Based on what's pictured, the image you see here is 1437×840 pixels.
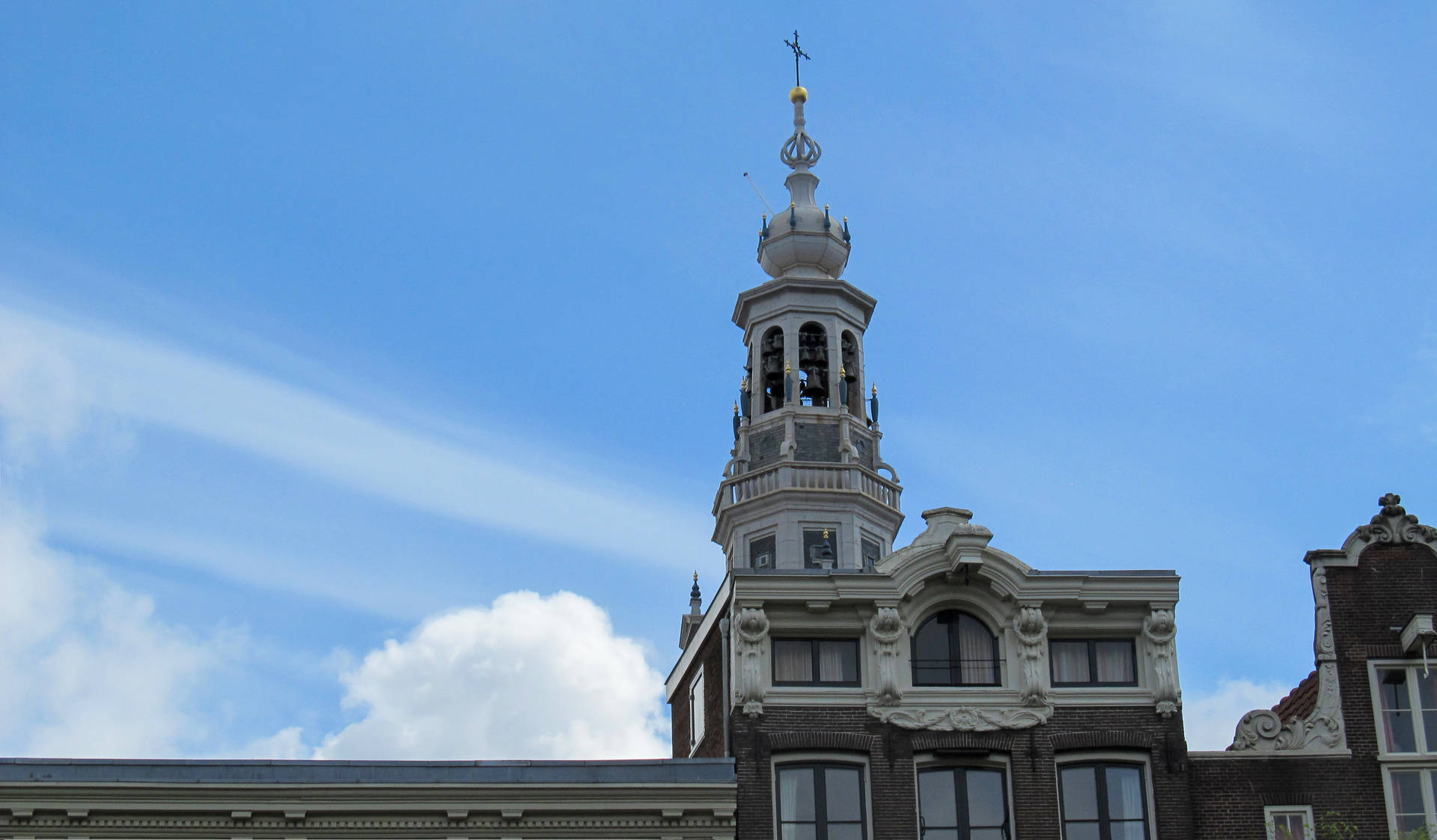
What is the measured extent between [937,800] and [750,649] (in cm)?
488

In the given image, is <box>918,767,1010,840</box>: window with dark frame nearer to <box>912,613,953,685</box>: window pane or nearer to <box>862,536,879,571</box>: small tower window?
<box>912,613,953,685</box>: window pane

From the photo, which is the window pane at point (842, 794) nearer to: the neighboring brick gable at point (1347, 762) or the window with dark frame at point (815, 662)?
the window with dark frame at point (815, 662)

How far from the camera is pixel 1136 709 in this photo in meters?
43.3

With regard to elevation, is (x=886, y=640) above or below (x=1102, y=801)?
above

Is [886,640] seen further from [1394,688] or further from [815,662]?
[1394,688]

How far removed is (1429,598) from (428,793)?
832 inches

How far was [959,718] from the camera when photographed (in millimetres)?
43000

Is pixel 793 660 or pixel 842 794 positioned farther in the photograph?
pixel 793 660


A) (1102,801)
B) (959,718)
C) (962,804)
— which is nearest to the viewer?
(962,804)

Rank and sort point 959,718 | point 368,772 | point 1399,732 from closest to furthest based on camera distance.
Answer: point 368,772
point 959,718
point 1399,732

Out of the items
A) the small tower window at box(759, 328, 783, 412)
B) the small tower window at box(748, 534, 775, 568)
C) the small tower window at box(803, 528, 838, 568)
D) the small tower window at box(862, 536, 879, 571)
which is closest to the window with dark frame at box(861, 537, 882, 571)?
the small tower window at box(862, 536, 879, 571)

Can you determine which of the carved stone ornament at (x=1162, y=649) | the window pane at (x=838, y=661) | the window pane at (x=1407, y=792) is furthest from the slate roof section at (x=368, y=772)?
the window pane at (x=1407, y=792)

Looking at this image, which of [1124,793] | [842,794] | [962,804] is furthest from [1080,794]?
[842,794]

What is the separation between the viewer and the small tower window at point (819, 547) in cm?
6120
